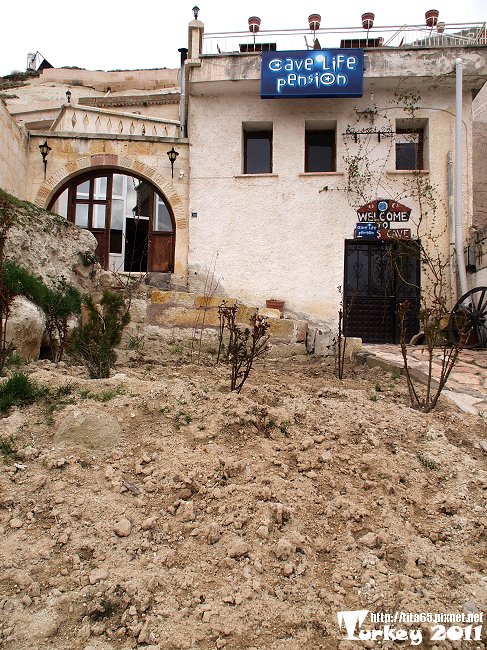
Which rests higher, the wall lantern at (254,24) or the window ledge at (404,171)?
the wall lantern at (254,24)

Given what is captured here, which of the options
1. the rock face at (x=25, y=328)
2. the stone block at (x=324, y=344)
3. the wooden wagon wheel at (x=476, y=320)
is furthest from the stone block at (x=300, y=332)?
the rock face at (x=25, y=328)

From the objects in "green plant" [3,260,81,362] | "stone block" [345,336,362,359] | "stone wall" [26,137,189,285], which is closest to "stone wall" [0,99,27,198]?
"stone wall" [26,137,189,285]

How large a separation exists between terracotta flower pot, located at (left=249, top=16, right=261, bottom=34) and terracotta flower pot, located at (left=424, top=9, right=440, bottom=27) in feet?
12.4

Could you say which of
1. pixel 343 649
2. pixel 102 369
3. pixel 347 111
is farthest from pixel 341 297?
pixel 343 649

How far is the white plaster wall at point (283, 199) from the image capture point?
11289mm

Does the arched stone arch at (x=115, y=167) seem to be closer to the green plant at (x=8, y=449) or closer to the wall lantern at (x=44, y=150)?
the wall lantern at (x=44, y=150)

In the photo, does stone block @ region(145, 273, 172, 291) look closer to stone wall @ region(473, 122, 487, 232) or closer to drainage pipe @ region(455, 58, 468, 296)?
drainage pipe @ region(455, 58, 468, 296)

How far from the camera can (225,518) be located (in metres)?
2.94

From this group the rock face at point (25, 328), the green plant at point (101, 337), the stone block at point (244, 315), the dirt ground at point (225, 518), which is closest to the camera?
the dirt ground at point (225, 518)

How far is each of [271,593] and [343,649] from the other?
1.39 ft

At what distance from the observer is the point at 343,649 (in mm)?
2180

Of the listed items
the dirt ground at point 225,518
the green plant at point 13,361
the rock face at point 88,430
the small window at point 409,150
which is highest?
the small window at point 409,150

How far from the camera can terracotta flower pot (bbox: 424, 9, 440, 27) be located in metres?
11.2

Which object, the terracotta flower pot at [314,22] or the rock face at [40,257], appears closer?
the rock face at [40,257]
